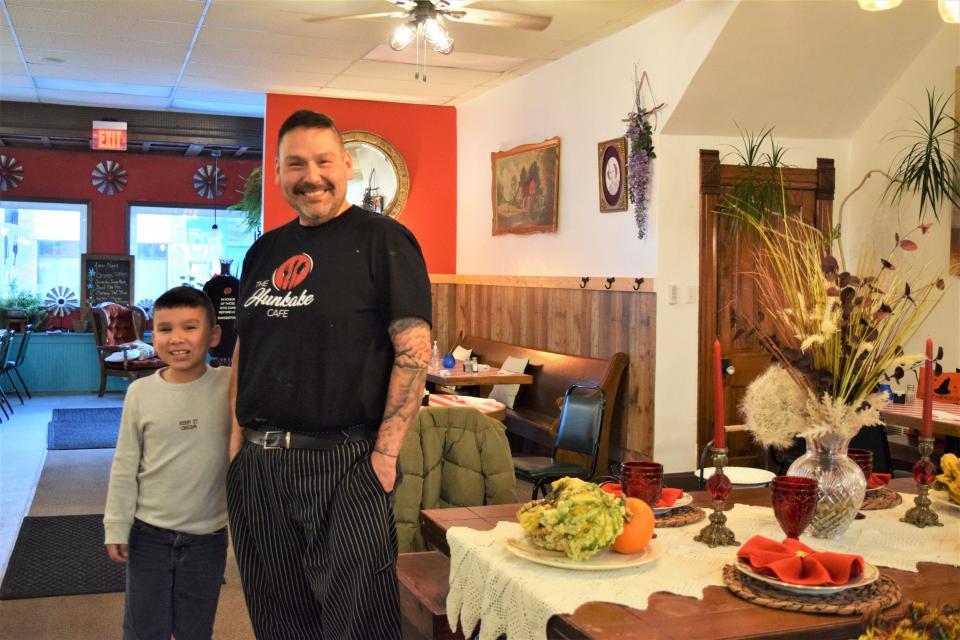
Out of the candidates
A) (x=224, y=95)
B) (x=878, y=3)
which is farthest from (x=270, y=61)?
(x=878, y=3)

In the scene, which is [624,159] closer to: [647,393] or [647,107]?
[647,107]

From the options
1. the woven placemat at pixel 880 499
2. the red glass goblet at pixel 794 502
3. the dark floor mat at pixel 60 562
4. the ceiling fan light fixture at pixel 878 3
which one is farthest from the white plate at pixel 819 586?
the dark floor mat at pixel 60 562

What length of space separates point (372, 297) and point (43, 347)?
11070mm

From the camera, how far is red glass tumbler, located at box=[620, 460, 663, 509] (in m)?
2.39

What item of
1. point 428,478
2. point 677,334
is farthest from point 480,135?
point 428,478

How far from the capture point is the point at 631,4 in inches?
247

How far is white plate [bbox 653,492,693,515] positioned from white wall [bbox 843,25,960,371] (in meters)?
4.14

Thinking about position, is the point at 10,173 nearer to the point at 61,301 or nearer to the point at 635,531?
the point at 61,301

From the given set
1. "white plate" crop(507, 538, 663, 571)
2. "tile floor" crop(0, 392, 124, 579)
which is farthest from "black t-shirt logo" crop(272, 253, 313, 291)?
"tile floor" crop(0, 392, 124, 579)

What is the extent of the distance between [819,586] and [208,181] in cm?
1317

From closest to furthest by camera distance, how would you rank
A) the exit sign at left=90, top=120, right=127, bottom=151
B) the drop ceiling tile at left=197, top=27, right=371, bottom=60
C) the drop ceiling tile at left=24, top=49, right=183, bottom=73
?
the drop ceiling tile at left=197, top=27, right=371, bottom=60, the drop ceiling tile at left=24, top=49, right=183, bottom=73, the exit sign at left=90, top=120, right=127, bottom=151

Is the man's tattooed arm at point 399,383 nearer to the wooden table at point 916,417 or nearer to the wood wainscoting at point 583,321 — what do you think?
the wooden table at point 916,417

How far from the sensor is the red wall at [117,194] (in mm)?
13273

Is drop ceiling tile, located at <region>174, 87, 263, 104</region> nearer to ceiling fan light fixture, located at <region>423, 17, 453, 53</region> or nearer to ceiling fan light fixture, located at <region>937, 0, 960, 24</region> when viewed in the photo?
ceiling fan light fixture, located at <region>423, 17, 453, 53</region>
